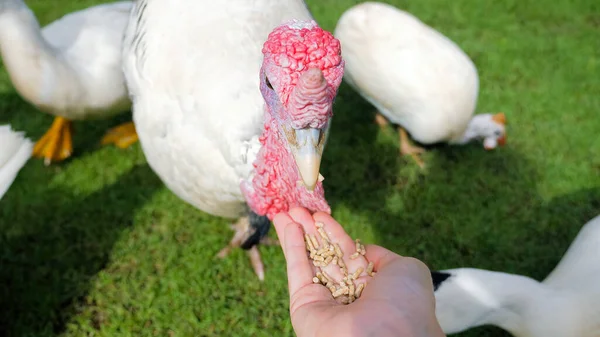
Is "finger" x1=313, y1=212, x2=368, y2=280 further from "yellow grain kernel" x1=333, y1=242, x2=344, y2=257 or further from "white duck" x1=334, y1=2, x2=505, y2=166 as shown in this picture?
"white duck" x1=334, y1=2, x2=505, y2=166

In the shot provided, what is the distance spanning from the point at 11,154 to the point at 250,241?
114 centimetres

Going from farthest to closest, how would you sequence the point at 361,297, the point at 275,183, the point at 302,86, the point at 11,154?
the point at 11,154 < the point at 275,183 < the point at 361,297 < the point at 302,86

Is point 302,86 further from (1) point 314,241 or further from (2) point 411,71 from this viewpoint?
(2) point 411,71

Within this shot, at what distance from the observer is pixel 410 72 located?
9.77ft

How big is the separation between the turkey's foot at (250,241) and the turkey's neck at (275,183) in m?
0.53

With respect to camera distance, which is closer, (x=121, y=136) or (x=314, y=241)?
(x=314, y=241)

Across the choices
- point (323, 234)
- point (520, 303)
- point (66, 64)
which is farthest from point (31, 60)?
point (520, 303)

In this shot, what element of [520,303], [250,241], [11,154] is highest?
[520,303]

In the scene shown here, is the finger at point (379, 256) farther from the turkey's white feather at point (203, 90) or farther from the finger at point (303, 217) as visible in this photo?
the turkey's white feather at point (203, 90)

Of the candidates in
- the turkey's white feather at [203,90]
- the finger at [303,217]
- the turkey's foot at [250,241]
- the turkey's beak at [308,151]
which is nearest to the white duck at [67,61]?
the turkey's white feather at [203,90]

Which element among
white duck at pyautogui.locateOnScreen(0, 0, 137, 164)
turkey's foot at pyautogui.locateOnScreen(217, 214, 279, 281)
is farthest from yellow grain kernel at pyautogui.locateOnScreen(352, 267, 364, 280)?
white duck at pyautogui.locateOnScreen(0, 0, 137, 164)

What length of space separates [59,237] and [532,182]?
9.43 ft

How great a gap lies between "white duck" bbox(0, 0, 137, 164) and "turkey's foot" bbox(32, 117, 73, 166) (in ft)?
1.19

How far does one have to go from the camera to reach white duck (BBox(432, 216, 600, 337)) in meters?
2.07
